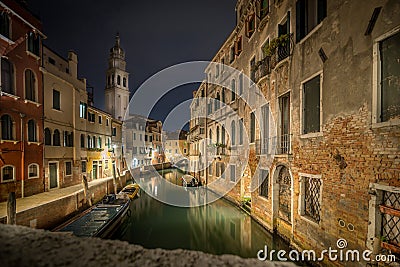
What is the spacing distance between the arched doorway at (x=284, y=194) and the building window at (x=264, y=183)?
3.01ft

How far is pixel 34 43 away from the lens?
1176 cm

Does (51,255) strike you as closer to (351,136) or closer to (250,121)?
(351,136)

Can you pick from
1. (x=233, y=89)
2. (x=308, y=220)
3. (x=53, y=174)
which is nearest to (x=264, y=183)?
(x=308, y=220)

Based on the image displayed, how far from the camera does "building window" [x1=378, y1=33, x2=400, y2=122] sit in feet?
13.4

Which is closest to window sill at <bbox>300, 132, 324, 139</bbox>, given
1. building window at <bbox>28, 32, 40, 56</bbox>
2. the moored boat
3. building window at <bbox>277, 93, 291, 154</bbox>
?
building window at <bbox>277, 93, 291, 154</bbox>

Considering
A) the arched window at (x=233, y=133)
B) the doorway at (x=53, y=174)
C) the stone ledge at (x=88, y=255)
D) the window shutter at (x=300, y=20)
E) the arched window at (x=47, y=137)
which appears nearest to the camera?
the stone ledge at (x=88, y=255)

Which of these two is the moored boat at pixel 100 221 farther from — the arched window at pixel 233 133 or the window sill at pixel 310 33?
the window sill at pixel 310 33

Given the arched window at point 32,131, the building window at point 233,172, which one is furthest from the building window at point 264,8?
the arched window at point 32,131

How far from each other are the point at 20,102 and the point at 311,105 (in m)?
12.9

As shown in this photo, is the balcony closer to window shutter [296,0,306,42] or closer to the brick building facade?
the brick building facade

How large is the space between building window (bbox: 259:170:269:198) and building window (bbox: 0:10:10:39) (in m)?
13.6

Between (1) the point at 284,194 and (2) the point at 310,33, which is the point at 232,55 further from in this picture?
(1) the point at 284,194

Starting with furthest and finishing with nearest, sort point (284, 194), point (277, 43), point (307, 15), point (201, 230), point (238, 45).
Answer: point (238, 45), point (201, 230), point (284, 194), point (277, 43), point (307, 15)

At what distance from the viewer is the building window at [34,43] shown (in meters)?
11.4
